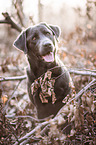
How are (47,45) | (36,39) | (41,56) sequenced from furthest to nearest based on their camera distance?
(36,39)
(41,56)
(47,45)

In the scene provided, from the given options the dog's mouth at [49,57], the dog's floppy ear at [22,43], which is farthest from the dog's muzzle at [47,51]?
the dog's floppy ear at [22,43]

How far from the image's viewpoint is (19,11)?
3889 mm

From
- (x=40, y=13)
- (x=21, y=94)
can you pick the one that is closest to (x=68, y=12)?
(x=40, y=13)

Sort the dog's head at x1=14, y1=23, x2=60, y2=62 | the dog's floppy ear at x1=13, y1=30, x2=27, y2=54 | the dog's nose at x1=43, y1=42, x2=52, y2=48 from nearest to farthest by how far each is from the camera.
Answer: the dog's nose at x1=43, y1=42, x2=52, y2=48, the dog's head at x1=14, y1=23, x2=60, y2=62, the dog's floppy ear at x1=13, y1=30, x2=27, y2=54

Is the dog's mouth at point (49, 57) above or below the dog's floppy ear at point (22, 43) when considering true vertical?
below

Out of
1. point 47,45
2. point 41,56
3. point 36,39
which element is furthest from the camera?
point 36,39

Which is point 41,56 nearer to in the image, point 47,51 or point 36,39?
point 47,51

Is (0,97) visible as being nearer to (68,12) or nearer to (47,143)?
(47,143)

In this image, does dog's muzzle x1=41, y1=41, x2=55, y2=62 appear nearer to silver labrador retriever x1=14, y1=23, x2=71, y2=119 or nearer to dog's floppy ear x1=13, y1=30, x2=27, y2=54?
silver labrador retriever x1=14, y1=23, x2=71, y2=119

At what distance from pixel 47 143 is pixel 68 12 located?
733cm

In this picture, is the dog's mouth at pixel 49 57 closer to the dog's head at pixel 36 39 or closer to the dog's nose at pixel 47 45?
the dog's head at pixel 36 39

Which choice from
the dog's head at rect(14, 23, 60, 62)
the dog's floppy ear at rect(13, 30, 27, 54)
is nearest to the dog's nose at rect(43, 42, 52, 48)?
the dog's head at rect(14, 23, 60, 62)

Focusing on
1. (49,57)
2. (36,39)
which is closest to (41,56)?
(49,57)

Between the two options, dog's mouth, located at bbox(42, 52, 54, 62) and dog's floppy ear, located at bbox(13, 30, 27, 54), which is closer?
dog's mouth, located at bbox(42, 52, 54, 62)
